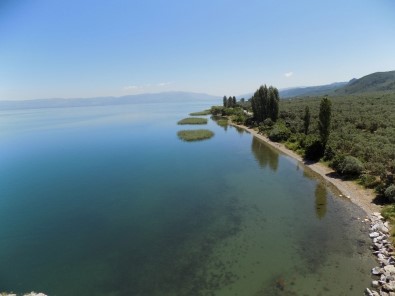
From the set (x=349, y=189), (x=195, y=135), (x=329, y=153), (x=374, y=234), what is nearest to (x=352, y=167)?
(x=349, y=189)

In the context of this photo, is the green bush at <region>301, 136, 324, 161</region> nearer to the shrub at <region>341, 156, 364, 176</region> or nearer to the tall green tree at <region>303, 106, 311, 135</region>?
the shrub at <region>341, 156, 364, 176</region>

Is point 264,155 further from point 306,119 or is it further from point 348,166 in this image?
point 348,166

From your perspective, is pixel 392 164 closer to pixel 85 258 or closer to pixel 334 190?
pixel 334 190

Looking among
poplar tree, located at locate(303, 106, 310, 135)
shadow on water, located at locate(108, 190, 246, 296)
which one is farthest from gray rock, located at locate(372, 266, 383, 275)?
poplar tree, located at locate(303, 106, 310, 135)

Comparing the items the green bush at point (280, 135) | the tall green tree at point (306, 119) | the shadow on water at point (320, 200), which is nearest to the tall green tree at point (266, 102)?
the green bush at point (280, 135)

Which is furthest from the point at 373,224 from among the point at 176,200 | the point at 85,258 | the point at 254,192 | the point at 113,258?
the point at 85,258

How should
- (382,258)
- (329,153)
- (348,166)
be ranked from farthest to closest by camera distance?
(329,153) → (348,166) → (382,258)

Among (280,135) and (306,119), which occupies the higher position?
(306,119)
